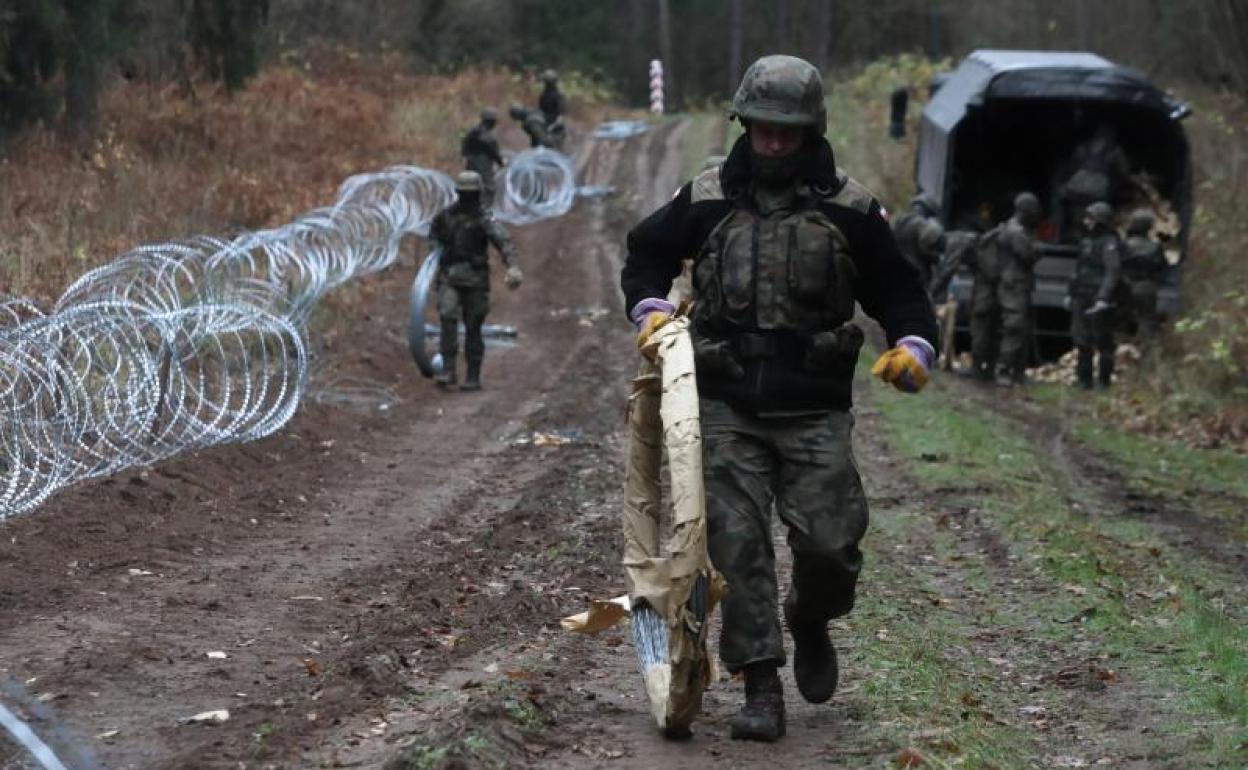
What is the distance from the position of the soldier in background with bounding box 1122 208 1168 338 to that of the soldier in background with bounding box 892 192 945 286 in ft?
6.59

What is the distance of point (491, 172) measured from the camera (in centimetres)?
2819

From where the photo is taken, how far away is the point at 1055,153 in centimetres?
2481

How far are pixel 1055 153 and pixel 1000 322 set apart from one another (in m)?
4.74

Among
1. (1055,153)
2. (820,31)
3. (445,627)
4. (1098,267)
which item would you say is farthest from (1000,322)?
(820,31)

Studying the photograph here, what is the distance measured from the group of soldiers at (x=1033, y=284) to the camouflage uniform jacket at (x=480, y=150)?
8.16 m

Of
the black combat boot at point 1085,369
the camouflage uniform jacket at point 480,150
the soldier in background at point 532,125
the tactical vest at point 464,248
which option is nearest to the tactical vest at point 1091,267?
the black combat boot at point 1085,369

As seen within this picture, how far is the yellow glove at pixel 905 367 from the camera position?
635cm

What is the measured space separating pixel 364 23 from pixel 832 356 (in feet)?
148

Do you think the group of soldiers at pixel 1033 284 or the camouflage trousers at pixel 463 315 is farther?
the group of soldiers at pixel 1033 284

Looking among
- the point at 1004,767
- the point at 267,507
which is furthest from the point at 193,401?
the point at 1004,767

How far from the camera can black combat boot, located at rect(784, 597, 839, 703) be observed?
21.9 ft

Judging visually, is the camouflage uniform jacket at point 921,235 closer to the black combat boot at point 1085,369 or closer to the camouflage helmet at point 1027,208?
the camouflage helmet at point 1027,208

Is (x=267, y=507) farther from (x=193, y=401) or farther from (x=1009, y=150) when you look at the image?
(x=1009, y=150)

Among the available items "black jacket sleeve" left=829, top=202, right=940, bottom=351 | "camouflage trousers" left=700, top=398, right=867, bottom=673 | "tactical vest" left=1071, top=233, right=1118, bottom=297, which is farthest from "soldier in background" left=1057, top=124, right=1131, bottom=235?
"camouflage trousers" left=700, top=398, right=867, bottom=673
